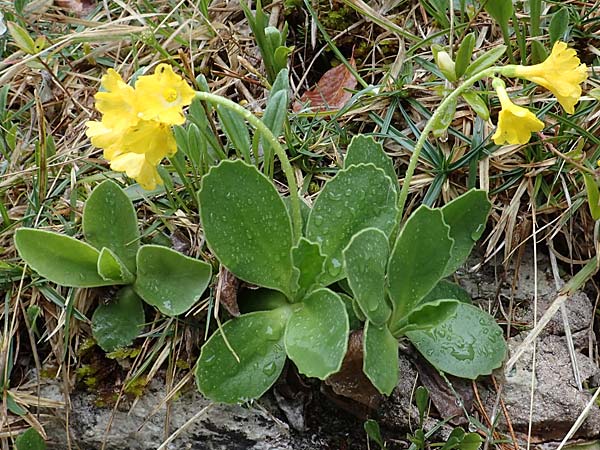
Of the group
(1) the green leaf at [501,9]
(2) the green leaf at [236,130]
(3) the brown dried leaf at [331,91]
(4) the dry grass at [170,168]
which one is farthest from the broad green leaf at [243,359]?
(1) the green leaf at [501,9]

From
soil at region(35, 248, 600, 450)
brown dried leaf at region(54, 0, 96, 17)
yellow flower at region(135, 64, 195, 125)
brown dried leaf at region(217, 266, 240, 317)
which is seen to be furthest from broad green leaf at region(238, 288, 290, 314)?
brown dried leaf at region(54, 0, 96, 17)

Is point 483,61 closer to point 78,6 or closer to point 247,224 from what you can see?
point 247,224

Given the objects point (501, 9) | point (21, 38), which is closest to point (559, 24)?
point (501, 9)

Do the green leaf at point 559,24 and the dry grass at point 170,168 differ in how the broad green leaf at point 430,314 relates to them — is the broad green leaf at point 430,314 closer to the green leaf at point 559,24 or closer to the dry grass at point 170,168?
the dry grass at point 170,168

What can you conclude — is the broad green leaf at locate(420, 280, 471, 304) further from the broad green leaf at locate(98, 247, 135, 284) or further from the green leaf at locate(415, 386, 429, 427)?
the broad green leaf at locate(98, 247, 135, 284)

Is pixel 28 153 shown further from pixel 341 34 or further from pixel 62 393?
pixel 341 34
